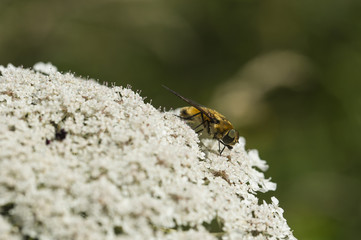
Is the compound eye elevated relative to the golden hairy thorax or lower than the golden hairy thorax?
lower

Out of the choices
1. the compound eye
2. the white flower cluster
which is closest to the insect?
the compound eye

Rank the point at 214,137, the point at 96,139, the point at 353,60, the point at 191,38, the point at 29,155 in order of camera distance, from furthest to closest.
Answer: the point at 191,38 < the point at 353,60 < the point at 214,137 < the point at 96,139 < the point at 29,155

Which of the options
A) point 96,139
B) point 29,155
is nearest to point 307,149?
point 96,139

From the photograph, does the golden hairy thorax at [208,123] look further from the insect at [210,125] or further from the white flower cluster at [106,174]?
the white flower cluster at [106,174]

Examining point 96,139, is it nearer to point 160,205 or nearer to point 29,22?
point 160,205

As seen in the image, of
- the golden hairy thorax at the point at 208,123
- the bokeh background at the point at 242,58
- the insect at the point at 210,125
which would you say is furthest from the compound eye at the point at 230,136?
the bokeh background at the point at 242,58

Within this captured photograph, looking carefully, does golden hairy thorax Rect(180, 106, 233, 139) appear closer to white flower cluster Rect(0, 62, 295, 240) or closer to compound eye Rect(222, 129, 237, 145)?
compound eye Rect(222, 129, 237, 145)

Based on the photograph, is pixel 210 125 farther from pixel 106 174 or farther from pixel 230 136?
pixel 106 174
